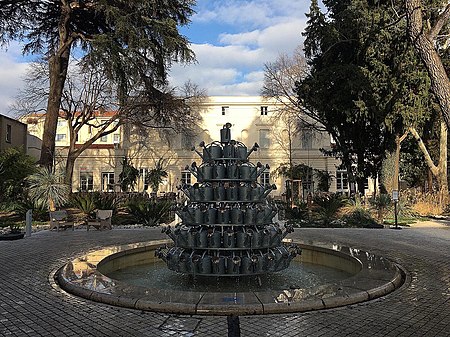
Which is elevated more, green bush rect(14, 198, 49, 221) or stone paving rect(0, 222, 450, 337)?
green bush rect(14, 198, 49, 221)

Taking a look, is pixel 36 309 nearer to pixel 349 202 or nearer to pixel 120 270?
pixel 120 270

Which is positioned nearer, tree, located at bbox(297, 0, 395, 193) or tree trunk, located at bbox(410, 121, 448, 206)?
tree, located at bbox(297, 0, 395, 193)

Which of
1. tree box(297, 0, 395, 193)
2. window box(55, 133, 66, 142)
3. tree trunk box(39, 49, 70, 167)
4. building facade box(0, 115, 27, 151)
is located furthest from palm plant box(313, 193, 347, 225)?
window box(55, 133, 66, 142)

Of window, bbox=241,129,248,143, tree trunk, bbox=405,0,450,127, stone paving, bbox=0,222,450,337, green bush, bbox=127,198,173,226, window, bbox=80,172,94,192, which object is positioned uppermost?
window, bbox=241,129,248,143

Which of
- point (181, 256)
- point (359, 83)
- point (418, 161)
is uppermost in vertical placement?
point (359, 83)

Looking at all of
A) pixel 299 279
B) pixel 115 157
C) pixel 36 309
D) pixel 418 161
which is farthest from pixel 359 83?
pixel 115 157

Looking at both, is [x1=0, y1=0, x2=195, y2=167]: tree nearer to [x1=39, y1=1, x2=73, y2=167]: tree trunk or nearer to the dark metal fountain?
[x1=39, y1=1, x2=73, y2=167]: tree trunk

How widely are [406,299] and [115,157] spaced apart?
3920 centimetres

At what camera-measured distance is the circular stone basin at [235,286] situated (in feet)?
15.7

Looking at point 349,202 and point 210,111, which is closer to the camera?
point 349,202

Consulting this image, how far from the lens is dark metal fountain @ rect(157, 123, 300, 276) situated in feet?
21.0

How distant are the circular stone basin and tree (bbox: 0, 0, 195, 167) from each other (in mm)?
12251

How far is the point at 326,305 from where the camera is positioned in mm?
4875

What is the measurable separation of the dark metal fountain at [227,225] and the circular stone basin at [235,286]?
1.20ft
